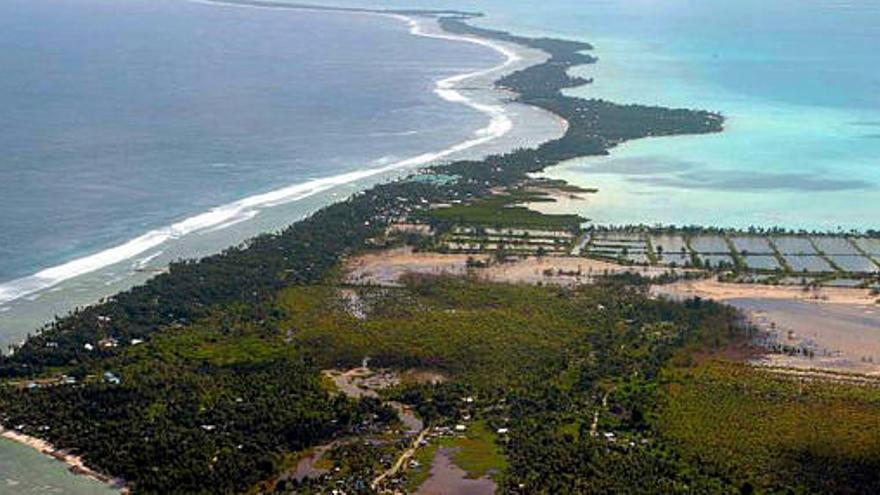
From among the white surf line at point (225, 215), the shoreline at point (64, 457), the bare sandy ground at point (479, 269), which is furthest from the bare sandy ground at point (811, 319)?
the shoreline at point (64, 457)

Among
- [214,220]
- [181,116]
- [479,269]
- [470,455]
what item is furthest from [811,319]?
[181,116]

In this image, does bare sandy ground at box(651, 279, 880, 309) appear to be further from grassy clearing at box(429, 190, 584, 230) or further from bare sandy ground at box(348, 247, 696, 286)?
grassy clearing at box(429, 190, 584, 230)

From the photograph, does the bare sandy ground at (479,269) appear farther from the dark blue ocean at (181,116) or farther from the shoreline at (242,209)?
the dark blue ocean at (181,116)

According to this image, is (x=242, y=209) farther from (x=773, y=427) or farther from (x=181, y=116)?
(x=773, y=427)

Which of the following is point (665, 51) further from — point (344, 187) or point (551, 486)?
point (551, 486)

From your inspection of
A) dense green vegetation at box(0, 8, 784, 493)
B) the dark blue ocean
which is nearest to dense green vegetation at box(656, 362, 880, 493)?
dense green vegetation at box(0, 8, 784, 493)

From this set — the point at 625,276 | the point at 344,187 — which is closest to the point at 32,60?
the point at 344,187

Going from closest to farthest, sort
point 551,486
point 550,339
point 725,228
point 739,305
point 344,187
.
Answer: point 551,486 < point 550,339 < point 739,305 < point 725,228 < point 344,187
